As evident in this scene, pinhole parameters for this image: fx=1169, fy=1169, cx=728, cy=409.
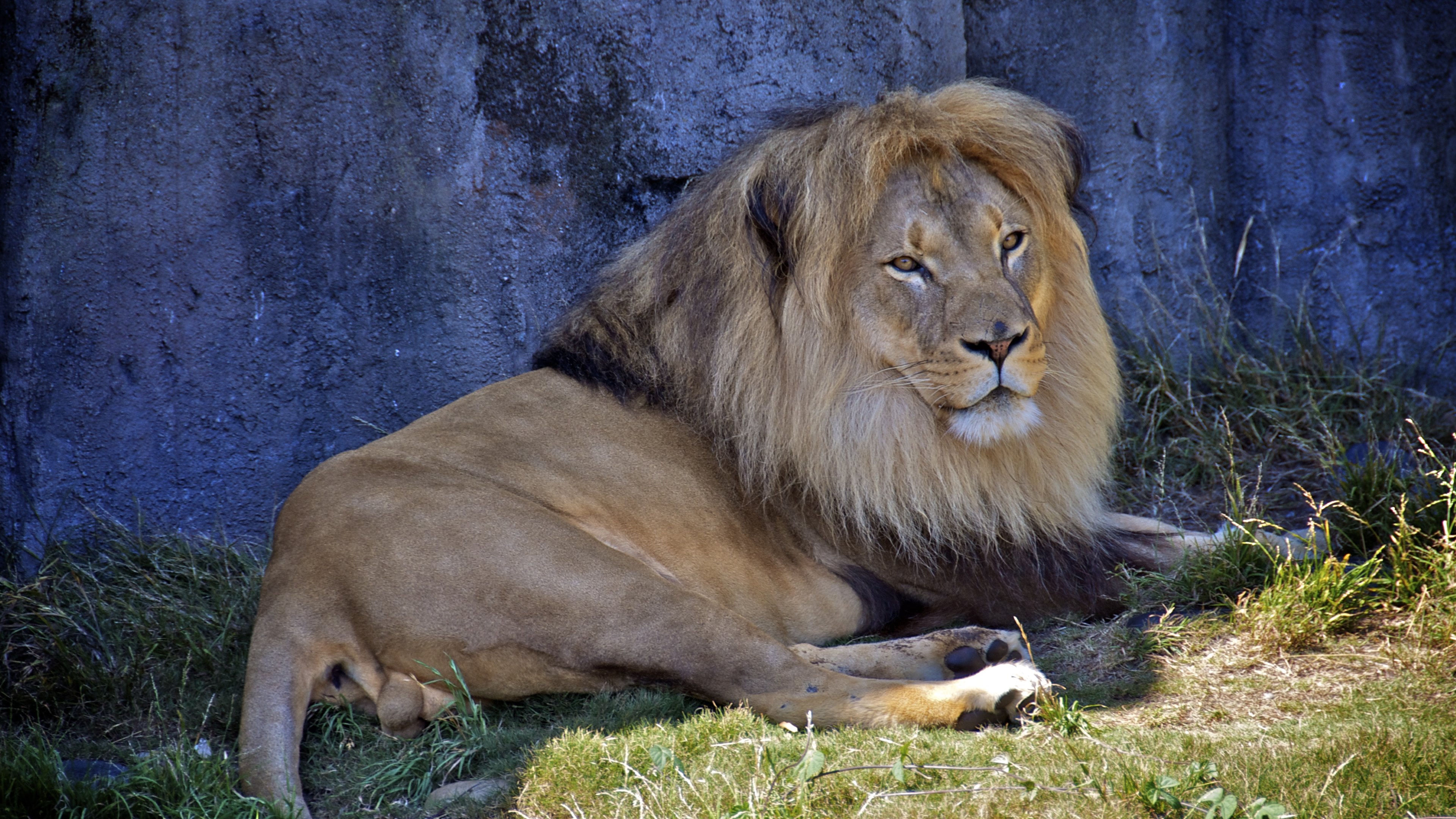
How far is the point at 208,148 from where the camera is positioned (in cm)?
402

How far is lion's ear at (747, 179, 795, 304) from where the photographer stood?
315 cm

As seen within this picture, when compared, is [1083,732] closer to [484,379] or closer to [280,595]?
[280,595]

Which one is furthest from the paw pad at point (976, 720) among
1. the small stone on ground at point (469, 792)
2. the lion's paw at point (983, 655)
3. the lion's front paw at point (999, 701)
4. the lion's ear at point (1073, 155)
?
the lion's ear at point (1073, 155)

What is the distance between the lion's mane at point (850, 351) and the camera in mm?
3145

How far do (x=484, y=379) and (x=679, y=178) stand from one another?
1.06 m

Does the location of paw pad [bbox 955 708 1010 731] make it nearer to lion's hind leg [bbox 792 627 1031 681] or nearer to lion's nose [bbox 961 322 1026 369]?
lion's hind leg [bbox 792 627 1031 681]

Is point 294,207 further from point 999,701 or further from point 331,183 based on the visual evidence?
point 999,701

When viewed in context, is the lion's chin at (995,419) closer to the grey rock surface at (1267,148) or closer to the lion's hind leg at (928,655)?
the lion's hind leg at (928,655)

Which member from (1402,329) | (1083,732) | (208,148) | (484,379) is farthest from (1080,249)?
(208,148)

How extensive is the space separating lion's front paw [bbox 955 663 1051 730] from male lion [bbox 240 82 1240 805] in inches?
1.3

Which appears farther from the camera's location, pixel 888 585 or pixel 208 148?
pixel 208 148

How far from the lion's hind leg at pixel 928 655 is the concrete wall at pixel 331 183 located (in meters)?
1.91

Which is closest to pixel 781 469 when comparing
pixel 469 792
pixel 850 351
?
pixel 850 351

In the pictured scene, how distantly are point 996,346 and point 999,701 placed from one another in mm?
884
